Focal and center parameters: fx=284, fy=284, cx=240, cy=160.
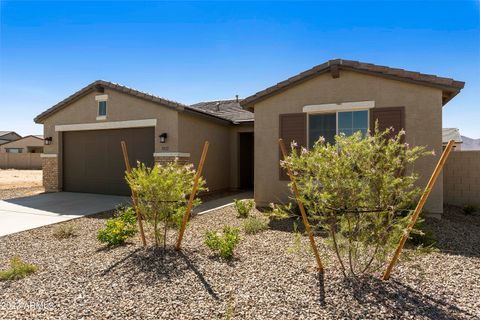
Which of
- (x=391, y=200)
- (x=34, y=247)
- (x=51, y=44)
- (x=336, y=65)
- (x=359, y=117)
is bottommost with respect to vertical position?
(x=34, y=247)

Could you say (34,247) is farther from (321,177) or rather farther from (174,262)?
(321,177)

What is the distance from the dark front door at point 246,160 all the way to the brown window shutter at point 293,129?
570 cm

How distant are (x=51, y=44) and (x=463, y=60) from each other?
16.0 meters

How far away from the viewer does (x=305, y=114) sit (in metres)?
8.46

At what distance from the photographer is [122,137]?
38.3ft

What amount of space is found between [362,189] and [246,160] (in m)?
11.3

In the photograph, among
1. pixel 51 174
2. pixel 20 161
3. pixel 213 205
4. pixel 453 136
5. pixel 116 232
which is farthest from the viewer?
pixel 20 161

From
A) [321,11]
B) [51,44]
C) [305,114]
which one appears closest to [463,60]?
[321,11]

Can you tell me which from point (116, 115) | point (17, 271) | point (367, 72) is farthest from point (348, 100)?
point (116, 115)

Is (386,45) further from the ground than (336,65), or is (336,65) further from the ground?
(386,45)

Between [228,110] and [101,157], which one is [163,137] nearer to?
[101,157]

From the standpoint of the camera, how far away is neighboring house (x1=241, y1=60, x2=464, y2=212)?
735cm

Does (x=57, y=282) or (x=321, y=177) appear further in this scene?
(x=57, y=282)

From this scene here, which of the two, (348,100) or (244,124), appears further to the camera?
(244,124)
